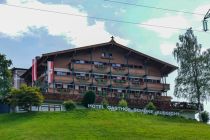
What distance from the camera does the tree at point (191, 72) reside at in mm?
73312

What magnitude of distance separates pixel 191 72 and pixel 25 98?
27.0 metres

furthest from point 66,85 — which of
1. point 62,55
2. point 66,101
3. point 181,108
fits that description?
point 181,108

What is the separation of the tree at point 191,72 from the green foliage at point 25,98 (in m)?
24.2

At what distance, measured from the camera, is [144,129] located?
159 feet

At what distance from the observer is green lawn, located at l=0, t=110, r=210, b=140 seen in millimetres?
43938

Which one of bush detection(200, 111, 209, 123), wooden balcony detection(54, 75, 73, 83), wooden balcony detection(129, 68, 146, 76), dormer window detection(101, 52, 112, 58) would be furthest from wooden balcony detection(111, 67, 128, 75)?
bush detection(200, 111, 209, 123)

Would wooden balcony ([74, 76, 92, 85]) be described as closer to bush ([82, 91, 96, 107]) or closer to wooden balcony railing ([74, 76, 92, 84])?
wooden balcony railing ([74, 76, 92, 84])

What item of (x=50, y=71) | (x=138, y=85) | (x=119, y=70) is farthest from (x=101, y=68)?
(x=50, y=71)

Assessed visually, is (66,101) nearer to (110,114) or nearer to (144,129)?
(110,114)

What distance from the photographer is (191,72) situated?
7450 centimetres

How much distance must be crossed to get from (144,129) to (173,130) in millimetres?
2842

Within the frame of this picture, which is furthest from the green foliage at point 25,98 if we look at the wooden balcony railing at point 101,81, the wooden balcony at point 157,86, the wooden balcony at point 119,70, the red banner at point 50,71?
the wooden balcony at point 157,86

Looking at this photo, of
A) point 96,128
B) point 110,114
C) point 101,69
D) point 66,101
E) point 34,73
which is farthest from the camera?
point 101,69

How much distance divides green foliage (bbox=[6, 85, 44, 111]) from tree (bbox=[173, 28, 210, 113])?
79.2ft
